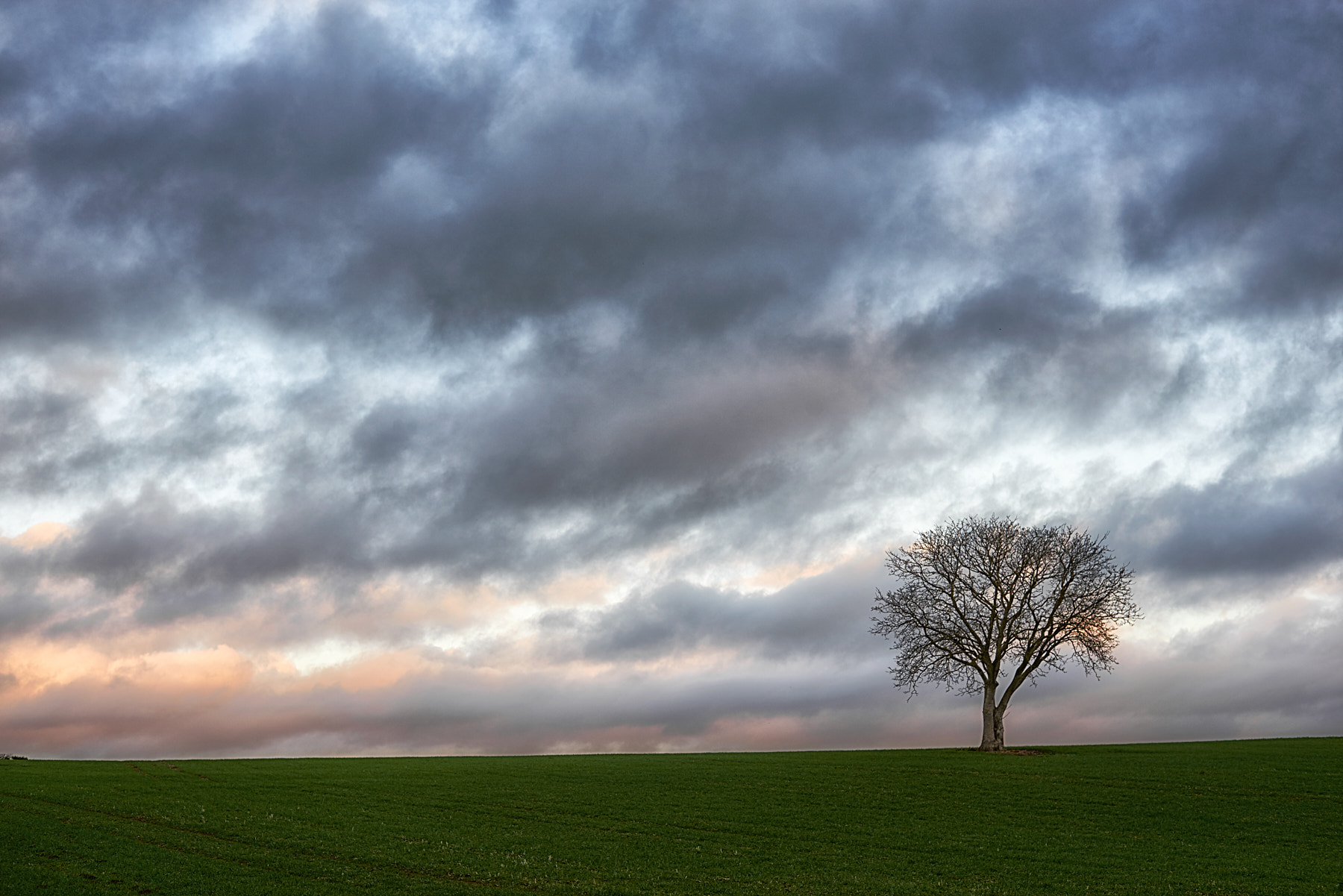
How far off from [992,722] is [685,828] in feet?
142

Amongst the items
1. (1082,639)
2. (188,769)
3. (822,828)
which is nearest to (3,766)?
(188,769)

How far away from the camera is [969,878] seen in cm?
3306

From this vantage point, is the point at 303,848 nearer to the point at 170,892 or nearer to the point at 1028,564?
the point at 170,892

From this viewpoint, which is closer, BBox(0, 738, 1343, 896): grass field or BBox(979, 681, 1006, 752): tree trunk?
BBox(0, 738, 1343, 896): grass field

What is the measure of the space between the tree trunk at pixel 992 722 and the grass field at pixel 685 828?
8.79 meters

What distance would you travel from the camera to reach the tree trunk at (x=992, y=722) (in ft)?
250

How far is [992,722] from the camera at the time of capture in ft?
252

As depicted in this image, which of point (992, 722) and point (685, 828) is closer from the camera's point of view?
point (685, 828)

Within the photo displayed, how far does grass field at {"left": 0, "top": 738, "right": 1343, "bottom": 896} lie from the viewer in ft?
104

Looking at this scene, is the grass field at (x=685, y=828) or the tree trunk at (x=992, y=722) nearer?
the grass field at (x=685, y=828)

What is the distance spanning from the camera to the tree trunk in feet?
250

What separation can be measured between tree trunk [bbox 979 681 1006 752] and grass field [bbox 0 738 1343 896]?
28.9 ft

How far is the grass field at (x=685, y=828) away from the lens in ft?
104

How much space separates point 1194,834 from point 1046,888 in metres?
14.5
